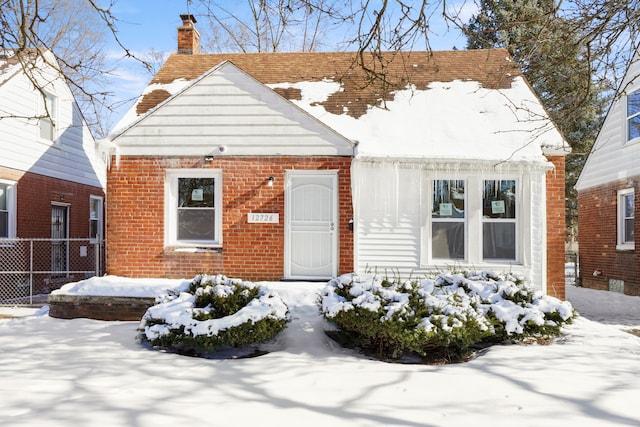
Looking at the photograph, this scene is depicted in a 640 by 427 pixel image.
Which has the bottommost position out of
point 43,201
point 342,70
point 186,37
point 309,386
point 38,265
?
point 309,386

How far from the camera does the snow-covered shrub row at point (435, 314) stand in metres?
5.76

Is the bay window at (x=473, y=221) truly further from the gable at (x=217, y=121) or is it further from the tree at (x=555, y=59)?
the gable at (x=217, y=121)

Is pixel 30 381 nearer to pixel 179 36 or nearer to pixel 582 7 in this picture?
pixel 582 7

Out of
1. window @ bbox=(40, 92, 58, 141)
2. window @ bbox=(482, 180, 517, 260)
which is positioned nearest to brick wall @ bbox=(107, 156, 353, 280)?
window @ bbox=(482, 180, 517, 260)

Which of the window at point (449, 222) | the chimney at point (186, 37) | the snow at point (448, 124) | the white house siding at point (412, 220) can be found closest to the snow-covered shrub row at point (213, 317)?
the white house siding at point (412, 220)

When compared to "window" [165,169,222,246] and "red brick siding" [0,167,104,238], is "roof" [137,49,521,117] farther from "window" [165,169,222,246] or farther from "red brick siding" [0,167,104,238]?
"red brick siding" [0,167,104,238]

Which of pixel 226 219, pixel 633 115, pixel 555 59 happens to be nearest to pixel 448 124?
pixel 555 59

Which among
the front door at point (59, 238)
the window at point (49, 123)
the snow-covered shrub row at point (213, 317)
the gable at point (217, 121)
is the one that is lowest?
the snow-covered shrub row at point (213, 317)

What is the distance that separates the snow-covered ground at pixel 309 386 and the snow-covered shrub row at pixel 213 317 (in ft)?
0.81

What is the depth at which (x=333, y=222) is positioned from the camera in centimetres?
938

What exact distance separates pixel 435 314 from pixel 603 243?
37.2 ft

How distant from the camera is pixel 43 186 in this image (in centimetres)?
1351

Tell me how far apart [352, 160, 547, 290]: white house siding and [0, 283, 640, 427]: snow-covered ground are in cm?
246

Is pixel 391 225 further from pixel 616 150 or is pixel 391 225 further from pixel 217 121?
pixel 616 150
